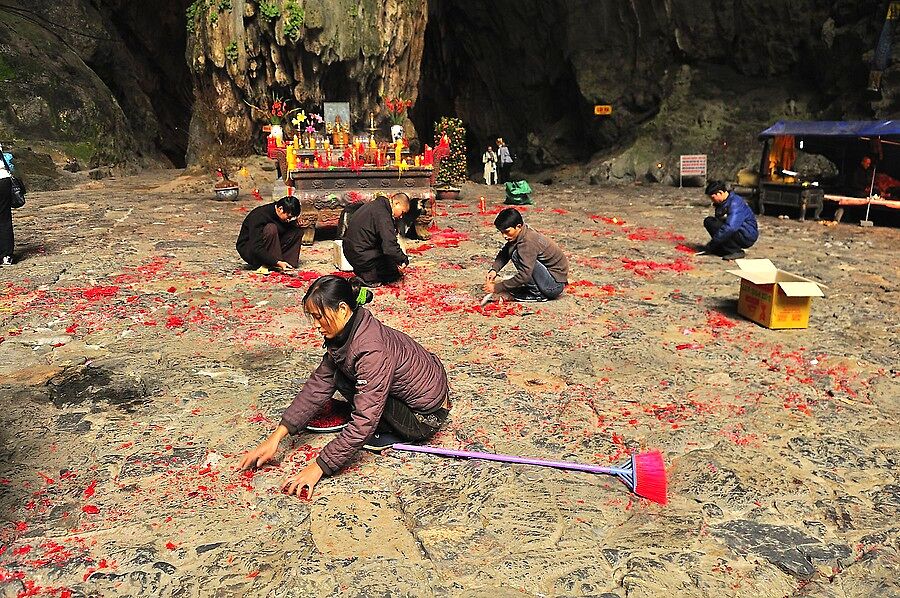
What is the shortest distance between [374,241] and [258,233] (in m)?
1.71

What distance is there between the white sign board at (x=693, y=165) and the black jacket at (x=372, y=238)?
13.4m

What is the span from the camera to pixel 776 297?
6.46m

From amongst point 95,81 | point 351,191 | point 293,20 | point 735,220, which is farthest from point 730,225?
point 95,81

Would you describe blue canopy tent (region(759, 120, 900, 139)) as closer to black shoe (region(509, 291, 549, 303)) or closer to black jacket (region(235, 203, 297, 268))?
black shoe (region(509, 291, 549, 303))

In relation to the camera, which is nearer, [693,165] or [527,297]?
[527,297]

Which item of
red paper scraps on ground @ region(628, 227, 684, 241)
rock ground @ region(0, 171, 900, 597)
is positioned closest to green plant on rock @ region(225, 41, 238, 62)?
rock ground @ region(0, 171, 900, 597)

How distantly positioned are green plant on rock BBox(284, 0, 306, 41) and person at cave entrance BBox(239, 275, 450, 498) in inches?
662

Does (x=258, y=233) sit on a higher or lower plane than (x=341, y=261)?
higher

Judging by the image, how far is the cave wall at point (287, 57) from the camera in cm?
1886

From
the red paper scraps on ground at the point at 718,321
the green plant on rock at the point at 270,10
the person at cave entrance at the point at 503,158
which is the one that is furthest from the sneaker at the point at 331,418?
the person at cave entrance at the point at 503,158

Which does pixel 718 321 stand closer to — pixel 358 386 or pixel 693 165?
pixel 358 386

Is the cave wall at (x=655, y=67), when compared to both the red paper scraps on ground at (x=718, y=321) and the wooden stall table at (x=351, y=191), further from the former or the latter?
the red paper scraps on ground at (x=718, y=321)

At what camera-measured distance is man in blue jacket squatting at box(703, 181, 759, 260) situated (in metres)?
9.48

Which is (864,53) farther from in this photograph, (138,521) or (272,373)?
(138,521)
